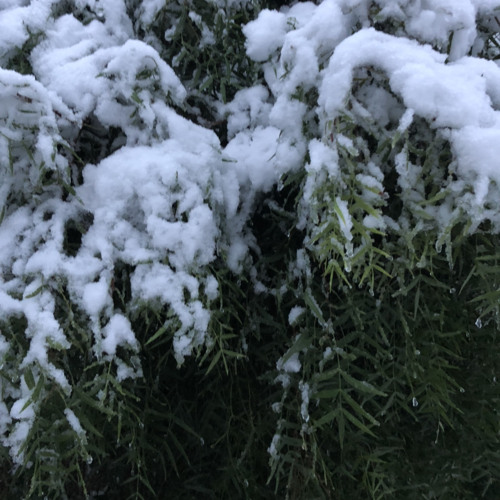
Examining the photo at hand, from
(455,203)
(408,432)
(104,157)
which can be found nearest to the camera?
(455,203)

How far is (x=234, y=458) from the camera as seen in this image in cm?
76

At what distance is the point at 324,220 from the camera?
1.71 feet

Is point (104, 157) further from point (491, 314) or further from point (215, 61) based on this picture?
point (491, 314)

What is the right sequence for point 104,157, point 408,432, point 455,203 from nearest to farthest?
point 455,203, point 104,157, point 408,432

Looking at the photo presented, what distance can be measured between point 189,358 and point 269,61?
0.43 metres

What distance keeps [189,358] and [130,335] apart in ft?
0.57

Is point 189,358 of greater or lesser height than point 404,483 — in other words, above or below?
above

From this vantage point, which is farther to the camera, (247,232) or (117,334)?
(247,232)

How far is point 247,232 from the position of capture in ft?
2.21

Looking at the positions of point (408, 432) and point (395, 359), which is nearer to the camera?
point (395, 359)

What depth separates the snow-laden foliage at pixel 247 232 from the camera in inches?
20.8

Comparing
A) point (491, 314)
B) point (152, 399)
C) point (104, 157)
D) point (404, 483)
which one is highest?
point (104, 157)

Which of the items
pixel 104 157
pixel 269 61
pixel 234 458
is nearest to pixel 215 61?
pixel 269 61

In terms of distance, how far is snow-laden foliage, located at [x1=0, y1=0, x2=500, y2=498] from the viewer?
0.53 metres
